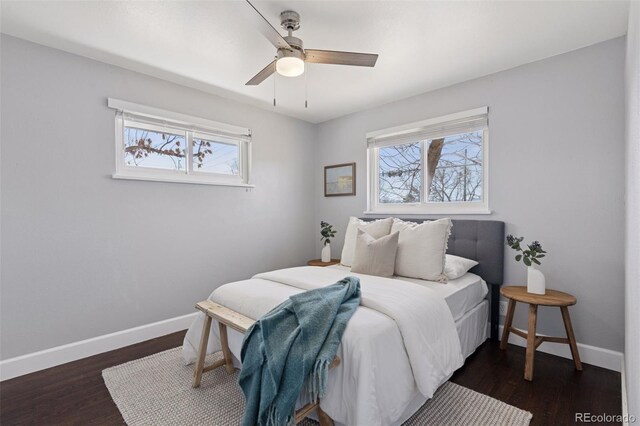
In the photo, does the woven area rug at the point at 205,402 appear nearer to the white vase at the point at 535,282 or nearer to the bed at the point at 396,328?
the bed at the point at 396,328

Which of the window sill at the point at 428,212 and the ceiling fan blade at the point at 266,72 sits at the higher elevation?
the ceiling fan blade at the point at 266,72

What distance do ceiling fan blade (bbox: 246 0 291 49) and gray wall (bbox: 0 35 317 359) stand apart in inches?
66.2

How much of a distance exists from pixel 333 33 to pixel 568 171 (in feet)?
6.95

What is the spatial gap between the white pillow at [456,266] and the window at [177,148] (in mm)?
2376

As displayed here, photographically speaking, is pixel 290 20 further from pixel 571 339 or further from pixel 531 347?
pixel 571 339

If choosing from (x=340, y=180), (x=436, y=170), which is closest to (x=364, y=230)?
(x=436, y=170)

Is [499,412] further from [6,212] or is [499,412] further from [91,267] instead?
[6,212]

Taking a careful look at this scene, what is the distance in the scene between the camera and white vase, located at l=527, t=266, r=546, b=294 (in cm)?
230

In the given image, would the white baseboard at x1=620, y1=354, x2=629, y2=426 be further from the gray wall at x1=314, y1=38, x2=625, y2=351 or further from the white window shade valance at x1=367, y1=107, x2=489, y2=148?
the white window shade valance at x1=367, y1=107, x2=489, y2=148

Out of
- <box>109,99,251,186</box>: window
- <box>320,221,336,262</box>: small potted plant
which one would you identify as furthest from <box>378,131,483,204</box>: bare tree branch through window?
<box>109,99,251,186</box>: window

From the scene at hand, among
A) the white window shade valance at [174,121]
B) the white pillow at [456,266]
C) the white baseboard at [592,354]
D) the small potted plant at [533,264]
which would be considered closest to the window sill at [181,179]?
the white window shade valance at [174,121]

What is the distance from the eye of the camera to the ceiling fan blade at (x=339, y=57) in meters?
1.90

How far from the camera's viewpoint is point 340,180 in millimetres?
4121

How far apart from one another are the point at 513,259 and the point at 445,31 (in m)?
1.96
